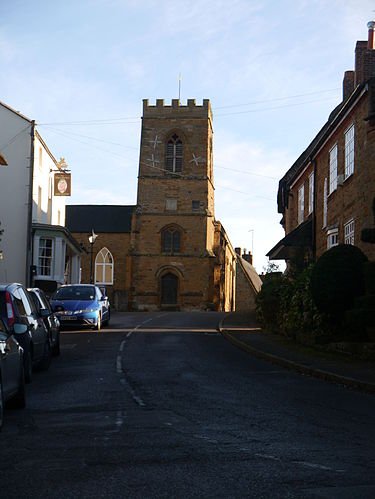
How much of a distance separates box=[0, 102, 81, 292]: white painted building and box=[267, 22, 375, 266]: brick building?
13815 mm

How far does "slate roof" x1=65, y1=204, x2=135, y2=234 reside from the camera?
76.7m

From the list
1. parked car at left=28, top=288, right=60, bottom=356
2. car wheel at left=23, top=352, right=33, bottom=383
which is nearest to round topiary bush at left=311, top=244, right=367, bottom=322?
parked car at left=28, top=288, right=60, bottom=356

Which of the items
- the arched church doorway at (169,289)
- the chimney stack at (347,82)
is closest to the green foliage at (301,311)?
the chimney stack at (347,82)

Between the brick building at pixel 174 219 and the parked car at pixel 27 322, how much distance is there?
49754mm

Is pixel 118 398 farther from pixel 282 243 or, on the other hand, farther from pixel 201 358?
pixel 282 243

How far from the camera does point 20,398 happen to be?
938 cm

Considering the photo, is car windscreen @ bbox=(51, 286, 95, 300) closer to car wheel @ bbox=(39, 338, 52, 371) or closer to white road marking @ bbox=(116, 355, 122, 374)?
white road marking @ bbox=(116, 355, 122, 374)

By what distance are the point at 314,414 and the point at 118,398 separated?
2.85 m

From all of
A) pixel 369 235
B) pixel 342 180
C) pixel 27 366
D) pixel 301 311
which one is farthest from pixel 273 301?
pixel 27 366

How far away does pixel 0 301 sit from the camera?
1180 cm

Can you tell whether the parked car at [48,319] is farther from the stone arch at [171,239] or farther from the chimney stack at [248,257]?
the chimney stack at [248,257]

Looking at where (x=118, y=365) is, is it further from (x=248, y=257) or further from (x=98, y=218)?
(x=248, y=257)

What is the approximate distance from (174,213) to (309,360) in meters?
52.2

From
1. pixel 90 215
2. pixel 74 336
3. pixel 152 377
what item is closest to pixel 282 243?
pixel 74 336
